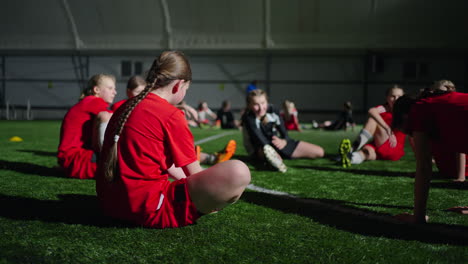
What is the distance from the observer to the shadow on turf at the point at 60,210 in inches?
107

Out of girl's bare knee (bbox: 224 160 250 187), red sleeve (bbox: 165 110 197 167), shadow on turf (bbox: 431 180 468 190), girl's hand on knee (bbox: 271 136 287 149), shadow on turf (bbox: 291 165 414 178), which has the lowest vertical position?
shadow on turf (bbox: 291 165 414 178)

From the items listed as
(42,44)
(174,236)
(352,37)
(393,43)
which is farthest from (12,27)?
(174,236)

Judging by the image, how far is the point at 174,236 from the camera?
94.4 inches

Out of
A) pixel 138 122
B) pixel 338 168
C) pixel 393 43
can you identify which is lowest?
pixel 338 168

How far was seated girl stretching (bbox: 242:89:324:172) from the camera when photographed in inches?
234

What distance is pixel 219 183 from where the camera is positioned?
2.26 metres

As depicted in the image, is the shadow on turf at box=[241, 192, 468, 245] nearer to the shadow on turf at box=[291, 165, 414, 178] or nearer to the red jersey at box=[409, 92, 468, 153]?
the red jersey at box=[409, 92, 468, 153]

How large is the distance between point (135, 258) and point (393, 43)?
71.0ft

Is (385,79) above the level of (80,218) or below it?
above

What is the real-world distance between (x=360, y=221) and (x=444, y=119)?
0.91 m

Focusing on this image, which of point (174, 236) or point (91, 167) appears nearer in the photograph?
point (174, 236)

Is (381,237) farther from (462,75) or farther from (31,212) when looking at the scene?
(462,75)

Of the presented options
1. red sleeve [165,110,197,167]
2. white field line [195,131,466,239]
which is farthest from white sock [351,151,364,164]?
red sleeve [165,110,197,167]

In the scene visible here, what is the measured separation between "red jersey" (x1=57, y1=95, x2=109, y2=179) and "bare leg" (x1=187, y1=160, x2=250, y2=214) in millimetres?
2484
